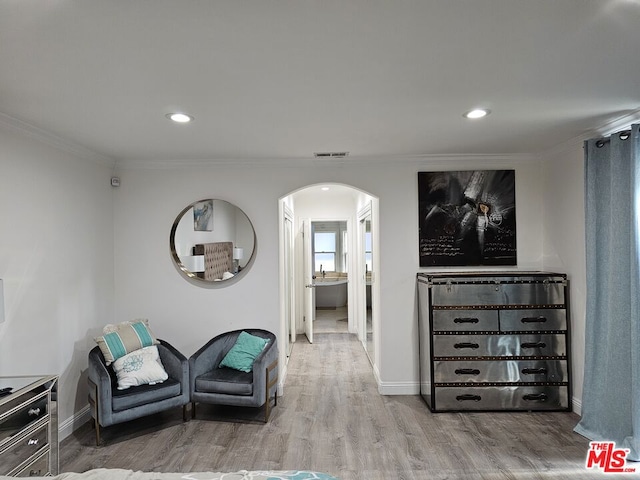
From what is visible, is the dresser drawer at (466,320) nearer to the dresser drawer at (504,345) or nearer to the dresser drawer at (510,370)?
the dresser drawer at (504,345)

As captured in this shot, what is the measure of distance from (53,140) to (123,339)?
Result: 175 cm

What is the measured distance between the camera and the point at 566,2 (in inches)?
58.4

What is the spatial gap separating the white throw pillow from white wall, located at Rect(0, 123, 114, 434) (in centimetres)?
49

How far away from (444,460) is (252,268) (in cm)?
245

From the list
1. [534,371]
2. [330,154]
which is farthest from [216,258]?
[534,371]

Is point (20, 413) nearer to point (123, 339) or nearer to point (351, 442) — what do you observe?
point (123, 339)

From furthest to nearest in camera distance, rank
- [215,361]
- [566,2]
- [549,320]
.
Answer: [215,361]
[549,320]
[566,2]

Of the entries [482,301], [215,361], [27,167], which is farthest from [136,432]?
[482,301]

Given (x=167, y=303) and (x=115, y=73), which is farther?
(x=167, y=303)

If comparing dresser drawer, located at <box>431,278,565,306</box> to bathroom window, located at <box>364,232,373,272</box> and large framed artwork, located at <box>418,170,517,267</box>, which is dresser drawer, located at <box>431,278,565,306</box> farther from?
bathroom window, located at <box>364,232,373,272</box>

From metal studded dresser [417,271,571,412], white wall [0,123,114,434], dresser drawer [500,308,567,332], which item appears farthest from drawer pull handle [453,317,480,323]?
white wall [0,123,114,434]

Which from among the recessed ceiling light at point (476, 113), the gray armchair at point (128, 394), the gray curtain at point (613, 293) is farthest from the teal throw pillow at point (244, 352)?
the gray curtain at point (613, 293)

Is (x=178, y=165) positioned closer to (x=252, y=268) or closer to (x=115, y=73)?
(x=252, y=268)

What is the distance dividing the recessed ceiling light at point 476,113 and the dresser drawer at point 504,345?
196 centimetres
